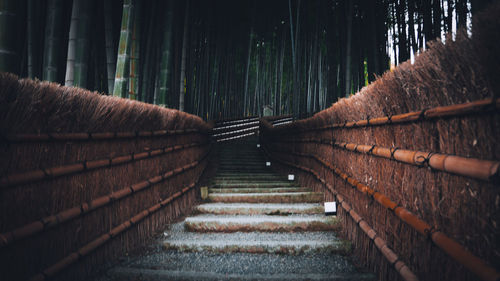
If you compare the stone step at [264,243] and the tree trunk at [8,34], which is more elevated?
the tree trunk at [8,34]

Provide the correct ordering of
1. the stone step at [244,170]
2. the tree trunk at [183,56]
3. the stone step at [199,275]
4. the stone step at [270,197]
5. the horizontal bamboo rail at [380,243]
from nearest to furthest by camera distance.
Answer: the horizontal bamboo rail at [380,243], the stone step at [199,275], the stone step at [270,197], the stone step at [244,170], the tree trunk at [183,56]

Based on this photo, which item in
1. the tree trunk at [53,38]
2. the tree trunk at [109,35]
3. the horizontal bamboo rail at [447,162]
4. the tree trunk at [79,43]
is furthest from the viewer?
the tree trunk at [109,35]

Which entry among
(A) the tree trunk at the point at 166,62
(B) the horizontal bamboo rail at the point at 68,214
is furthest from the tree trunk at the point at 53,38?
(B) the horizontal bamboo rail at the point at 68,214

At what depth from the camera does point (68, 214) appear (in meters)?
1.51

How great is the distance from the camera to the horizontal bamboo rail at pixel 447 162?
848 mm

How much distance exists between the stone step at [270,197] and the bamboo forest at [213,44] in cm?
163

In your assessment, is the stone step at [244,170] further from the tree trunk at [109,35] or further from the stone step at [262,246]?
the stone step at [262,246]

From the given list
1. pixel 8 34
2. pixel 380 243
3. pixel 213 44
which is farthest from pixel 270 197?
pixel 213 44

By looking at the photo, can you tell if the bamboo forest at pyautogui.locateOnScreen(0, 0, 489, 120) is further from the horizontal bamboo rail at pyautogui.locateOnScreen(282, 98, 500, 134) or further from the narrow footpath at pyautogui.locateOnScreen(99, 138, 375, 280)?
the narrow footpath at pyautogui.locateOnScreen(99, 138, 375, 280)

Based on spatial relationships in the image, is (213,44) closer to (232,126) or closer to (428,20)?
(232,126)

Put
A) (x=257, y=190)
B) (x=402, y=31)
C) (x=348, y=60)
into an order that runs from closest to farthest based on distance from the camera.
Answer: (x=257, y=190) → (x=402, y=31) → (x=348, y=60)

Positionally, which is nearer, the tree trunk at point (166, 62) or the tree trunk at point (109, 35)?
the tree trunk at point (109, 35)

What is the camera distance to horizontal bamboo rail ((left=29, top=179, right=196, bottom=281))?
133cm

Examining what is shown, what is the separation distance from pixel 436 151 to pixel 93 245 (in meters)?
1.82
